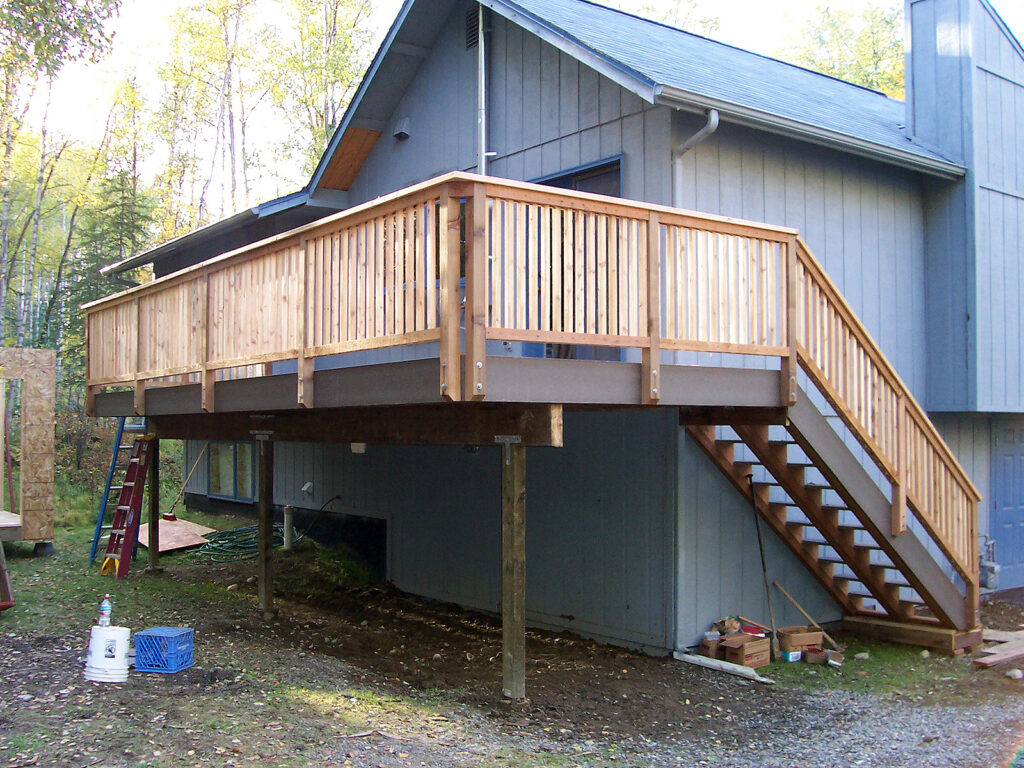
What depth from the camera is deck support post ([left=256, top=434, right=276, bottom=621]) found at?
991 cm

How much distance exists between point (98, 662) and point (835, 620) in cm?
695

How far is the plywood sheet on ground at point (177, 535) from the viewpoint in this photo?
14.0 meters

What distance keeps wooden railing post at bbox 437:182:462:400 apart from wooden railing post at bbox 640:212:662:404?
4.83ft

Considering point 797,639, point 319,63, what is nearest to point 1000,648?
point 797,639

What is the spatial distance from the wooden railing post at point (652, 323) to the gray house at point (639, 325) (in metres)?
0.02

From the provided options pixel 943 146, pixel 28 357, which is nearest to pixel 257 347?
pixel 28 357

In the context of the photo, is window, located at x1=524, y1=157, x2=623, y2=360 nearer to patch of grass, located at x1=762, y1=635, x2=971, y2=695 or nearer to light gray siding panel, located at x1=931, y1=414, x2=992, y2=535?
patch of grass, located at x1=762, y1=635, x2=971, y2=695

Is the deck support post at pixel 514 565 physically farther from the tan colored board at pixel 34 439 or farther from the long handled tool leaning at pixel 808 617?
the tan colored board at pixel 34 439

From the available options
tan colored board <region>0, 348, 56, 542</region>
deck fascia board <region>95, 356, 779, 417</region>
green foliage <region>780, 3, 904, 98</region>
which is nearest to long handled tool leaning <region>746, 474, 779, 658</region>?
deck fascia board <region>95, 356, 779, 417</region>

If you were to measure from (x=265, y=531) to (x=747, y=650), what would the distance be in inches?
208

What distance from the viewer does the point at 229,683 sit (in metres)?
6.73

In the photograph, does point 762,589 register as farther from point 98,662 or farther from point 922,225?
point 98,662

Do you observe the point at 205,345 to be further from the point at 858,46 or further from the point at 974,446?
the point at 858,46

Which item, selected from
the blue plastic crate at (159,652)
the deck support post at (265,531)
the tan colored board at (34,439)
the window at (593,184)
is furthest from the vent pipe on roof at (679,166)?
the tan colored board at (34,439)
